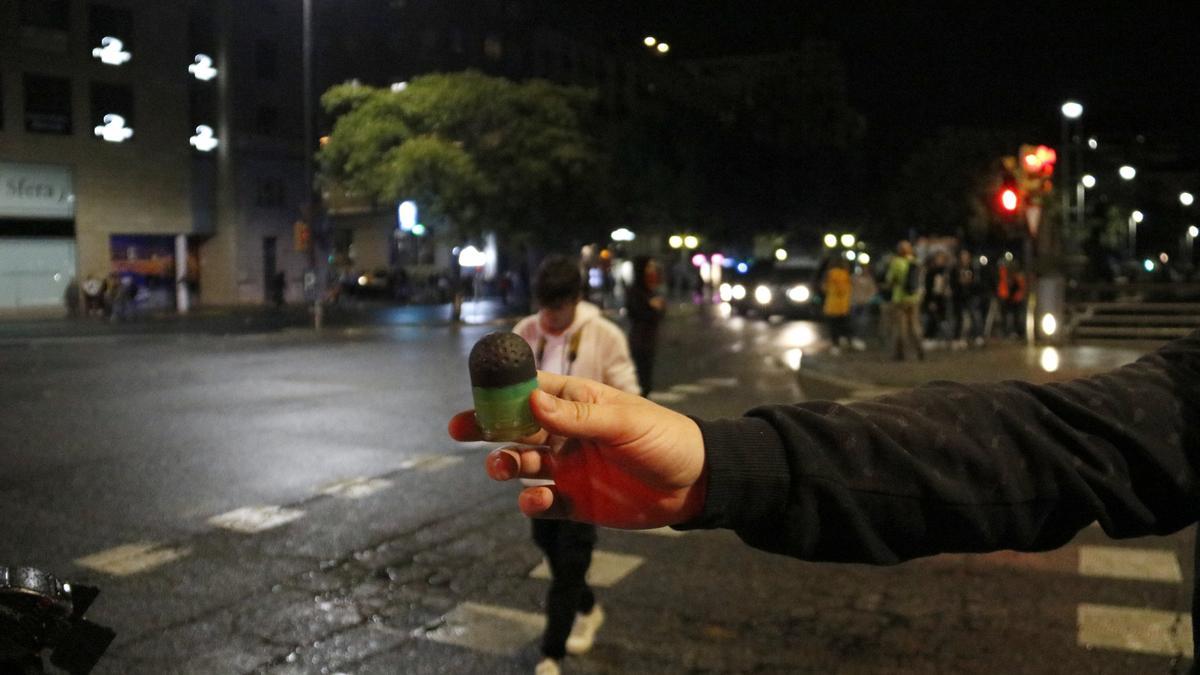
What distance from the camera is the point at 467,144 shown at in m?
33.8

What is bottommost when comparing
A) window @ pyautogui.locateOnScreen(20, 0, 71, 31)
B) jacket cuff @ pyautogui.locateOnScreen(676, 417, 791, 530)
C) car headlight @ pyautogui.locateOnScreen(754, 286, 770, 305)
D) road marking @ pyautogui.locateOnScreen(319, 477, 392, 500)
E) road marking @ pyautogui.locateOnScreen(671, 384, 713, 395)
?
road marking @ pyautogui.locateOnScreen(319, 477, 392, 500)

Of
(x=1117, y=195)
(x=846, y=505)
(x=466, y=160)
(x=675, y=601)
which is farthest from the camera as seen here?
(x=1117, y=195)

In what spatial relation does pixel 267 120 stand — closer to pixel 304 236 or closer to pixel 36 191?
pixel 36 191

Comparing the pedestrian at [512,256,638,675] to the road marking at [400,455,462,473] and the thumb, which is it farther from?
the road marking at [400,455,462,473]

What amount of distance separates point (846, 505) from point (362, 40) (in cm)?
5583

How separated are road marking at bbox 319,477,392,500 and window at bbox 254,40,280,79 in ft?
130

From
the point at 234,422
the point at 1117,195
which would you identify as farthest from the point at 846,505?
the point at 1117,195

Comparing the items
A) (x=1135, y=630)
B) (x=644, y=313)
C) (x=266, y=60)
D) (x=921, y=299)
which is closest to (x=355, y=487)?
(x=644, y=313)

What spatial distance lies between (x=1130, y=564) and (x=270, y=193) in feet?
143

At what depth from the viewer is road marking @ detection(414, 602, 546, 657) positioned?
5.18 metres

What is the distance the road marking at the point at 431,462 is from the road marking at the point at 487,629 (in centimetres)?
366

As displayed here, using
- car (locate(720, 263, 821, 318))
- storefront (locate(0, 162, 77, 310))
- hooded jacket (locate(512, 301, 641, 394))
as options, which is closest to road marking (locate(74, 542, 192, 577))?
hooded jacket (locate(512, 301, 641, 394))

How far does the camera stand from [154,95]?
39.9 meters

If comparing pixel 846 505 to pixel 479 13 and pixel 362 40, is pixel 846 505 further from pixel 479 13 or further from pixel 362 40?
pixel 479 13
